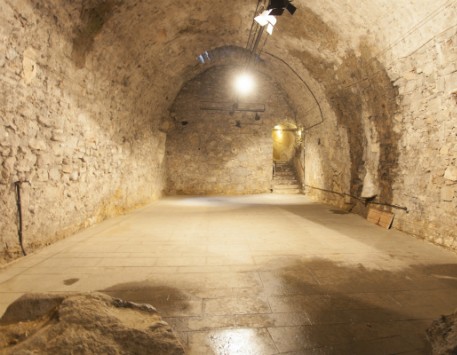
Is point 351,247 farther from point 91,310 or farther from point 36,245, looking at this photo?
point 36,245

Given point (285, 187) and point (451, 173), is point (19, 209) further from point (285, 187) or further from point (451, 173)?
point (285, 187)

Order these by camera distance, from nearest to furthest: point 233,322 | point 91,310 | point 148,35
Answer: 1. point 91,310
2. point 233,322
3. point 148,35

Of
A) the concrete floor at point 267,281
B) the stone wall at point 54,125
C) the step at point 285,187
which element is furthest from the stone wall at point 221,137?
the concrete floor at point 267,281

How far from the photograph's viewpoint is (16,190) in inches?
124

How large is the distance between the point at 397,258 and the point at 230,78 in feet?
27.2

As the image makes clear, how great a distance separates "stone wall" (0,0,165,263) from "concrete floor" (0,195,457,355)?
0.43 m

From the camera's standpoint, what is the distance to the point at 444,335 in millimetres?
1541

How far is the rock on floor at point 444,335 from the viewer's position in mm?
1426

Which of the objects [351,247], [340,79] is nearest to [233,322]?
[351,247]

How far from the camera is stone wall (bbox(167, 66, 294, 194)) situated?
997cm

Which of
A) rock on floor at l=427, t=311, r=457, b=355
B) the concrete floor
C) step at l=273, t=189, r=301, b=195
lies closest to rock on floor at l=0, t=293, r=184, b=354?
the concrete floor

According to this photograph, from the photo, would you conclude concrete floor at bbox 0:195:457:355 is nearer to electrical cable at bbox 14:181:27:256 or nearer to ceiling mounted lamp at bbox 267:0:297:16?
electrical cable at bbox 14:181:27:256

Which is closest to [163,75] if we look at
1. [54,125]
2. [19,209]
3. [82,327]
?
[54,125]

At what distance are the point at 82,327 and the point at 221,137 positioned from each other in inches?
356
